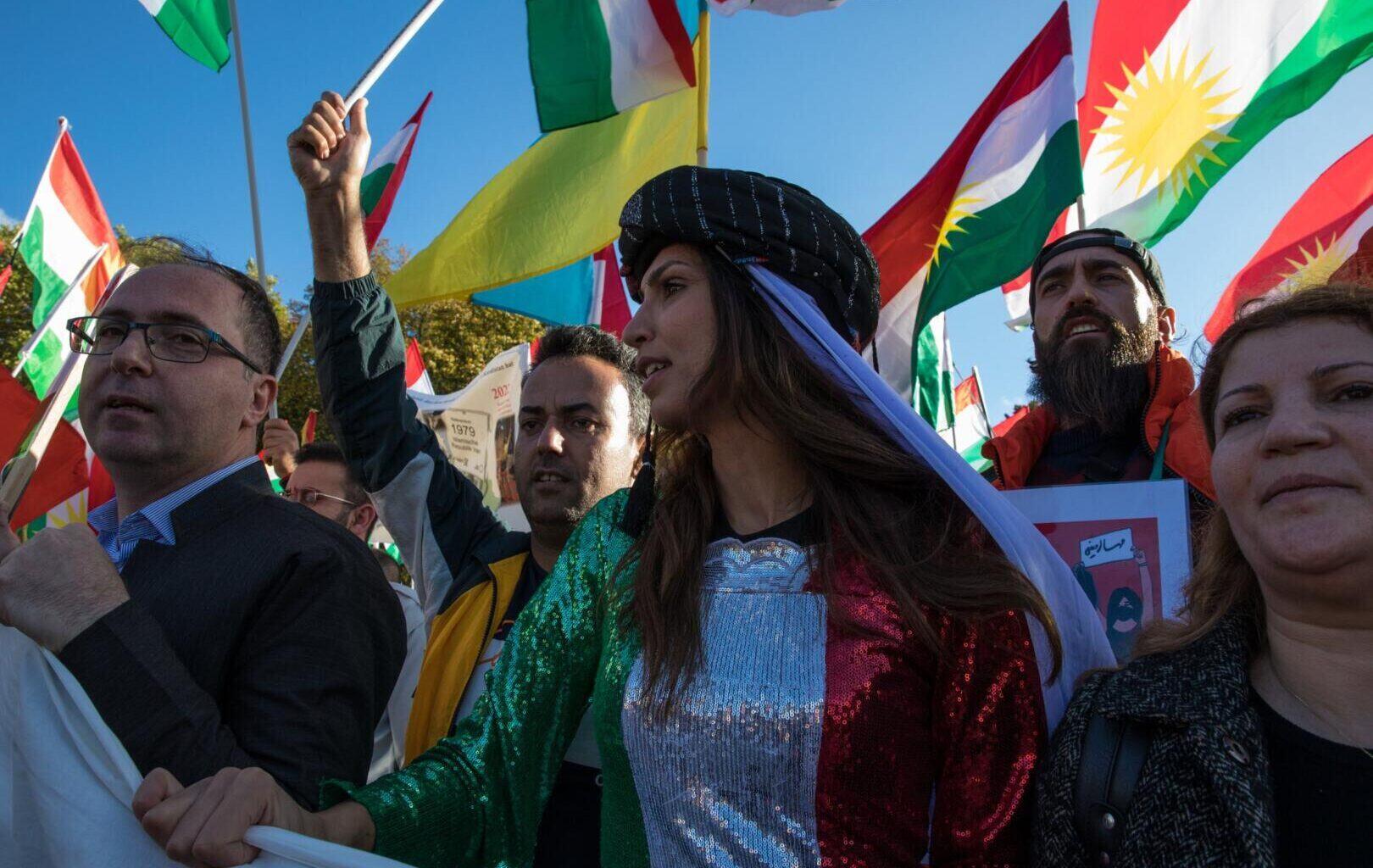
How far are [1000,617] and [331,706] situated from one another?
1.15m

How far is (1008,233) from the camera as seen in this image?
4.35 metres

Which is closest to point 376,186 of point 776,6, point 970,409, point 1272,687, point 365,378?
point 776,6

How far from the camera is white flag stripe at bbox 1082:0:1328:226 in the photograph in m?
4.05

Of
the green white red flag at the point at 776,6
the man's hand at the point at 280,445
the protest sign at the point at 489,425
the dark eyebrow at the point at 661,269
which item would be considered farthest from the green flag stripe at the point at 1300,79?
the man's hand at the point at 280,445

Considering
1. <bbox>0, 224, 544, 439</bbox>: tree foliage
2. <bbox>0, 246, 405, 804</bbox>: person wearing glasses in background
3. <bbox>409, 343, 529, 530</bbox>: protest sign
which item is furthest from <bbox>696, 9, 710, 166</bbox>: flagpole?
<bbox>0, 224, 544, 439</bbox>: tree foliage

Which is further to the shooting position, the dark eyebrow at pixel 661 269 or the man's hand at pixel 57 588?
the dark eyebrow at pixel 661 269

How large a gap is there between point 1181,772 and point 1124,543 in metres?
0.79

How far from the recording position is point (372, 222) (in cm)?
530

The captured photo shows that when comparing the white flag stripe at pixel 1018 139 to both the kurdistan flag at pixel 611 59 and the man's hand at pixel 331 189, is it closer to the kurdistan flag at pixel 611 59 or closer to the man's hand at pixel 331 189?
the kurdistan flag at pixel 611 59

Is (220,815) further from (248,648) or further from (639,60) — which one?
(639,60)

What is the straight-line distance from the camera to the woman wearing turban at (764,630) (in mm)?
1556

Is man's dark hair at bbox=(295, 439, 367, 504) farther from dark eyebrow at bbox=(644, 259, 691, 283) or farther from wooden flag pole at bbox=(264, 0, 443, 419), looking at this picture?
dark eyebrow at bbox=(644, 259, 691, 283)

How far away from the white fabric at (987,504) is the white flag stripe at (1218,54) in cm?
305

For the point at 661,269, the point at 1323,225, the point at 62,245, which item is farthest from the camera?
the point at 62,245
